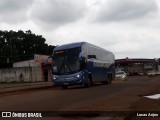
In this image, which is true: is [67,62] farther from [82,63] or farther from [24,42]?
[24,42]

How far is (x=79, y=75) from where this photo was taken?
94.5ft

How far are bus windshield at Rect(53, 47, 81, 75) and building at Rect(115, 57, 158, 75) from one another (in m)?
81.3

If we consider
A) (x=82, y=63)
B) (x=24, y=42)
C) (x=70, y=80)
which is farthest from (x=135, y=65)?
(x=70, y=80)

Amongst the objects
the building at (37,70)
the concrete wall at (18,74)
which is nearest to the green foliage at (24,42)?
the building at (37,70)

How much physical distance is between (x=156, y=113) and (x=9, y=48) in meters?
98.0

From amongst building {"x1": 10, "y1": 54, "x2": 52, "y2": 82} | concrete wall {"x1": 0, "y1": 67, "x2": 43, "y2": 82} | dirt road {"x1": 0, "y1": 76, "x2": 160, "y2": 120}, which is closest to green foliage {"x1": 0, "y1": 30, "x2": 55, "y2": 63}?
building {"x1": 10, "y1": 54, "x2": 52, "y2": 82}

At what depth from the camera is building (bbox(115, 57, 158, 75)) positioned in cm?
11181

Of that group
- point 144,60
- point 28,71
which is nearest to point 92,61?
point 28,71

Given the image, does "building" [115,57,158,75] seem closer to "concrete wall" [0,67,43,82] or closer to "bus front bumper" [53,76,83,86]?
"concrete wall" [0,67,43,82]

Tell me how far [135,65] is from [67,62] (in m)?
88.6

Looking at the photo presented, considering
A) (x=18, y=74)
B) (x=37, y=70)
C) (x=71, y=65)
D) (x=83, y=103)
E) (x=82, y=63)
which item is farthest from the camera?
(x=37, y=70)

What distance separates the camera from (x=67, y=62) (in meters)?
28.9

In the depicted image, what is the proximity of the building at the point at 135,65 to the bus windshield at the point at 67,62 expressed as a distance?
267 feet

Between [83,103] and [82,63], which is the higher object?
[82,63]
